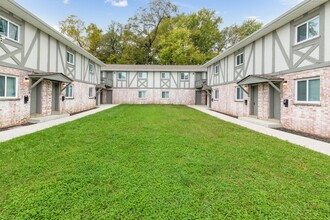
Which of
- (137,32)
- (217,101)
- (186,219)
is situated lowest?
(186,219)

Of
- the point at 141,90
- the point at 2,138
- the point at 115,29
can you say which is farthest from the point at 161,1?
the point at 2,138

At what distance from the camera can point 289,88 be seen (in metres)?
9.23

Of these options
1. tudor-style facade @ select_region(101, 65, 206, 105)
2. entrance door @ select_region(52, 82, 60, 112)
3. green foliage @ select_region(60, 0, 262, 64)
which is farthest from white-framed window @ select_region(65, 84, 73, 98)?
green foliage @ select_region(60, 0, 262, 64)

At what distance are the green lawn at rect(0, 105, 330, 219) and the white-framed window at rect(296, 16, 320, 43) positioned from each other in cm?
521

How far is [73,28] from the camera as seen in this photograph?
3562cm

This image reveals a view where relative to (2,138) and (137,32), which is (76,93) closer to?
(2,138)

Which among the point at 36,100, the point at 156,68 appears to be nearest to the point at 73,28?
the point at 156,68

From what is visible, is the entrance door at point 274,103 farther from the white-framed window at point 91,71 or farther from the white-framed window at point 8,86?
the white-framed window at point 91,71

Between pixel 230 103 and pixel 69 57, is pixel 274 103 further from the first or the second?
pixel 69 57

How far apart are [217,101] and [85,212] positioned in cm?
1795

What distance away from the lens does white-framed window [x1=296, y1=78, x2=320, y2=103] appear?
786 centimetres

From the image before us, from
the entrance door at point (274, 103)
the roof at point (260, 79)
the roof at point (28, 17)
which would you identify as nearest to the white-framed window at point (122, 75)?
the roof at point (28, 17)

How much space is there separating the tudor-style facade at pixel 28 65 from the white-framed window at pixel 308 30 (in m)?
12.3

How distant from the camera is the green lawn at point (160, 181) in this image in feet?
8.82
